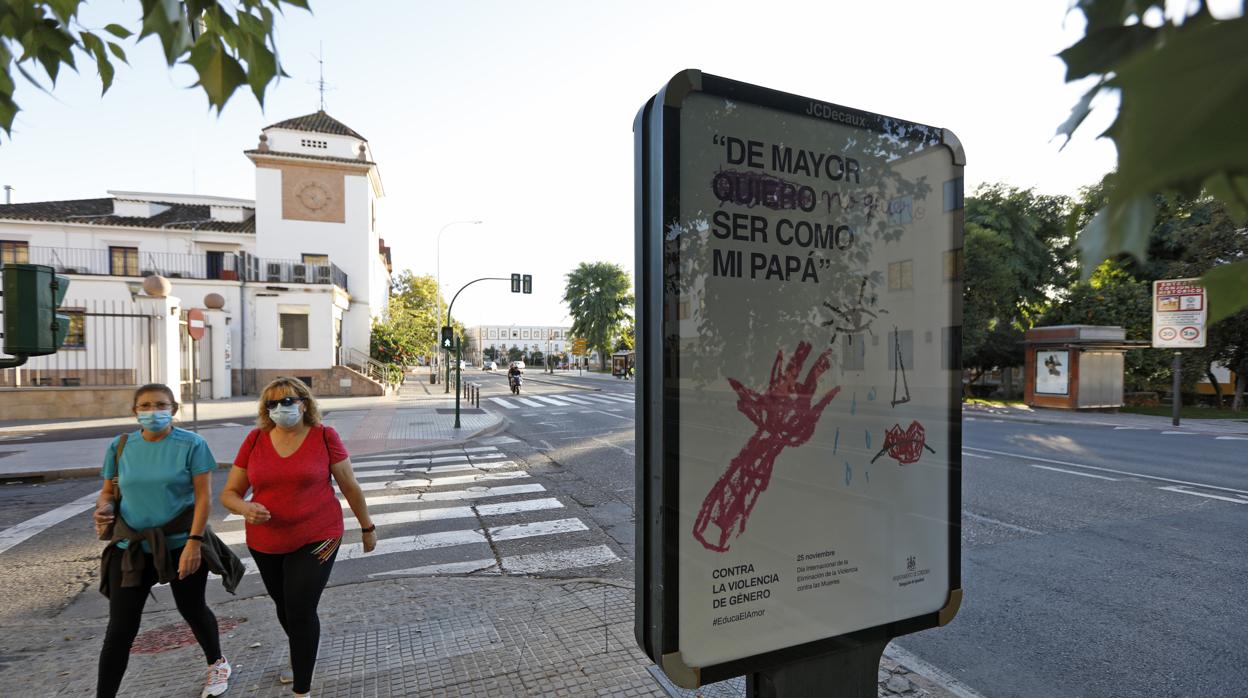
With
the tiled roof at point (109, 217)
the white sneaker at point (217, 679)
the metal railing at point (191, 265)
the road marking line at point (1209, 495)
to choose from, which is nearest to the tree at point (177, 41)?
the white sneaker at point (217, 679)

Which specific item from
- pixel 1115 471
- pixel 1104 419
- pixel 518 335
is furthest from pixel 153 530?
pixel 518 335

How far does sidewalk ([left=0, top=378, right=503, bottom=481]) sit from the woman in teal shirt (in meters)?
7.85

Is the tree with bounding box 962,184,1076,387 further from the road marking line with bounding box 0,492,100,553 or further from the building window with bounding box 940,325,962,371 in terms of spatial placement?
the road marking line with bounding box 0,492,100,553

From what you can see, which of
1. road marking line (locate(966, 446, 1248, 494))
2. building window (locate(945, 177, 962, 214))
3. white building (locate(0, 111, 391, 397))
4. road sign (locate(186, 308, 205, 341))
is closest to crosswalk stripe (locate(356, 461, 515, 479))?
road sign (locate(186, 308, 205, 341))

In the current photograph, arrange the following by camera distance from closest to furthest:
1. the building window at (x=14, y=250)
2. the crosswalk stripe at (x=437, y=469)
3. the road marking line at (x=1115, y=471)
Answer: the road marking line at (x=1115, y=471), the crosswalk stripe at (x=437, y=469), the building window at (x=14, y=250)

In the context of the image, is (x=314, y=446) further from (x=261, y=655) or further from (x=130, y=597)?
(x=261, y=655)

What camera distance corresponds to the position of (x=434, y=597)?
4.59 meters

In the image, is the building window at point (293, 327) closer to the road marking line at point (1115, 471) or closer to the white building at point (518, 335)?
the road marking line at point (1115, 471)

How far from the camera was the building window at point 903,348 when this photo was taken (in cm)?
224

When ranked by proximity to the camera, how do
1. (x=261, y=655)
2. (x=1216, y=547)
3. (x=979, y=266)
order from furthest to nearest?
(x=979, y=266) → (x=1216, y=547) → (x=261, y=655)

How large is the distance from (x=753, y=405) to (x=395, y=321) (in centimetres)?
3350

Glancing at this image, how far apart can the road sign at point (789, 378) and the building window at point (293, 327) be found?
1055 inches

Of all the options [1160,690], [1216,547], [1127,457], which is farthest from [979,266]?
[1160,690]

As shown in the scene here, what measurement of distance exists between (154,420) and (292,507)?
103 cm
